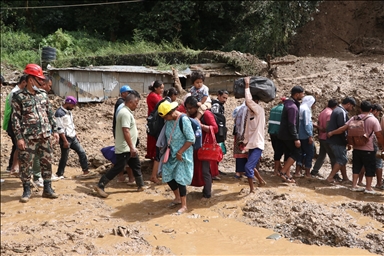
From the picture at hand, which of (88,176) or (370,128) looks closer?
(370,128)

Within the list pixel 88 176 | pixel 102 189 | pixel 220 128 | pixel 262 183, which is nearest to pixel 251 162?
pixel 220 128

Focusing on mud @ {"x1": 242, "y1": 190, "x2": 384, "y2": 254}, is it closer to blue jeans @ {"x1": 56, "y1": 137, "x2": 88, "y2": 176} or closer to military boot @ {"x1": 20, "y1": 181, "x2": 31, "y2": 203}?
military boot @ {"x1": 20, "y1": 181, "x2": 31, "y2": 203}

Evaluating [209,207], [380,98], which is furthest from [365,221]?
[380,98]

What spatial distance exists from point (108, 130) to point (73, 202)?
5.34 meters

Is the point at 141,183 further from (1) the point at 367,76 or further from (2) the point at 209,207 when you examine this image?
(1) the point at 367,76

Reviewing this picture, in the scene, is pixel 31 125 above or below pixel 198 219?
above

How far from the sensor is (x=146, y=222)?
19.0 feet

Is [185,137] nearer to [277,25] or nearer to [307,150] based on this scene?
[307,150]

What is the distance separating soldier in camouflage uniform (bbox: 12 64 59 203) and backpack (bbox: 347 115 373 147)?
474 cm

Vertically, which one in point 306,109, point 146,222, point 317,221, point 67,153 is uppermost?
point 306,109

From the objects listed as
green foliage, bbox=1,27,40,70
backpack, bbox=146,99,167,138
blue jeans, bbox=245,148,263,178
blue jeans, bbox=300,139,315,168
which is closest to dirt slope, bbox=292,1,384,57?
blue jeans, bbox=300,139,315,168

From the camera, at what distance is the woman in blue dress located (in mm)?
5982

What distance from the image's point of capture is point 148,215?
20.0 ft

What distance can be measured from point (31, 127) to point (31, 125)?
0.03 meters
